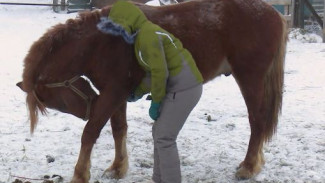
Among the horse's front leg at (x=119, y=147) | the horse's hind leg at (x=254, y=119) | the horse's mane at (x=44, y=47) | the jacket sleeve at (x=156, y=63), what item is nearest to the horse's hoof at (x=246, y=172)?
the horse's hind leg at (x=254, y=119)

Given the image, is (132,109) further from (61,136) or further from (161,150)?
(161,150)

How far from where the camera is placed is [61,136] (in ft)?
17.0

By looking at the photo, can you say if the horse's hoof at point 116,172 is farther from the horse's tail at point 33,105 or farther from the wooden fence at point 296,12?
the wooden fence at point 296,12

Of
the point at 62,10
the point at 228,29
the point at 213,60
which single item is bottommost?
the point at 62,10

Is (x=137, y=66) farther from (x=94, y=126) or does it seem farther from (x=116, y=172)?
(x=116, y=172)

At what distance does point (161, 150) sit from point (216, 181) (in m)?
1.02

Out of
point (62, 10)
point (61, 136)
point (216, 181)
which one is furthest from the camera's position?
point (62, 10)

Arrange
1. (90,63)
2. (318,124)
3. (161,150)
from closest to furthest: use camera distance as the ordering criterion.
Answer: (161,150) < (90,63) < (318,124)

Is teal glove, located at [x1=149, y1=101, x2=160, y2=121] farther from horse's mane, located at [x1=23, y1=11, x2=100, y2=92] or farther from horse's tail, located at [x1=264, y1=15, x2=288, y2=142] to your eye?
horse's tail, located at [x1=264, y1=15, x2=288, y2=142]

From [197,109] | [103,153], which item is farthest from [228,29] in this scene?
[197,109]

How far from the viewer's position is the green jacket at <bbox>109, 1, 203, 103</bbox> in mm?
3154

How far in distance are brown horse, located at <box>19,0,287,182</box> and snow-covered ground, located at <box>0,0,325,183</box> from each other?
0.25m

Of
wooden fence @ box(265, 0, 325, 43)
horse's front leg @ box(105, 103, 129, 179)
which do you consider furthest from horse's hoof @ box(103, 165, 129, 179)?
wooden fence @ box(265, 0, 325, 43)

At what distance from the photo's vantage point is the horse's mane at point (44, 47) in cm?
364
